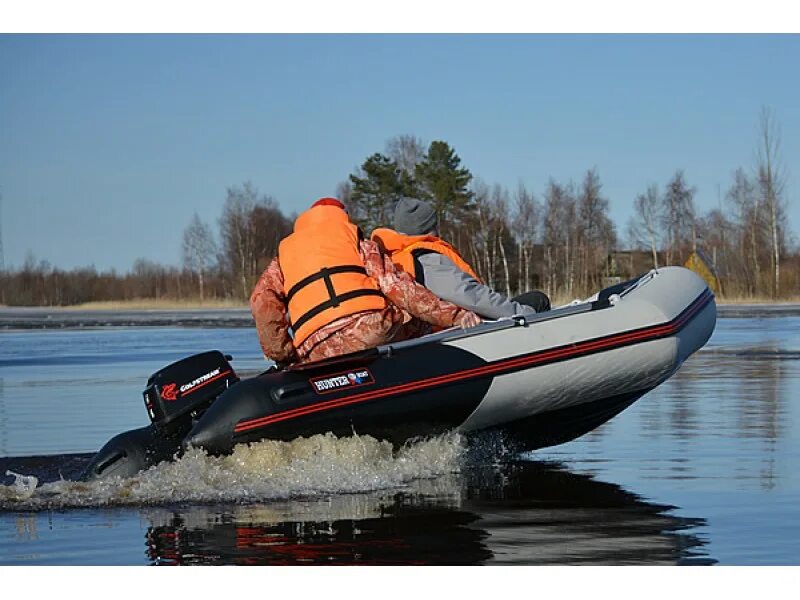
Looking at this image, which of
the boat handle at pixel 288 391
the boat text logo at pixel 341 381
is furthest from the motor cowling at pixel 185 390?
the boat text logo at pixel 341 381

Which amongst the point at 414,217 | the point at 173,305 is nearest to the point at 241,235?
the point at 173,305

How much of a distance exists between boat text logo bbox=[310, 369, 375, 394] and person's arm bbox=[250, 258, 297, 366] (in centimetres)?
68

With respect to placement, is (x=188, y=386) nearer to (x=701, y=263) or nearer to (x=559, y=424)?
(x=559, y=424)

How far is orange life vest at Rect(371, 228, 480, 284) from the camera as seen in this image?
743cm

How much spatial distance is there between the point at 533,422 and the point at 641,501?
4.85 feet

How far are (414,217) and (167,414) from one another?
1.79 metres

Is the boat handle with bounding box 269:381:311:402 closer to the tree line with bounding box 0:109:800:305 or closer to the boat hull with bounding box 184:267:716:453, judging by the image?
the boat hull with bounding box 184:267:716:453

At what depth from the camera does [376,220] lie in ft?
180

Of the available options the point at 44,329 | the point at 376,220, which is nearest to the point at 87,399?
the point at 44,329

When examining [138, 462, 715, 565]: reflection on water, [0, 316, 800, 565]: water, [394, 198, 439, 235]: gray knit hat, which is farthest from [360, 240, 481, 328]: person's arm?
[138, 462, 715, 565]: reflection on water

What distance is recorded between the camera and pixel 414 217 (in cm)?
759

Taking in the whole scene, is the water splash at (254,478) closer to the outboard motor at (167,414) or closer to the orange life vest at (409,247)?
the outboard motor at (167,414)

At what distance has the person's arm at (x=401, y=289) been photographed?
707 centimetres

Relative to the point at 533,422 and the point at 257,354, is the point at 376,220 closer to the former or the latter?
the point at 257,354
